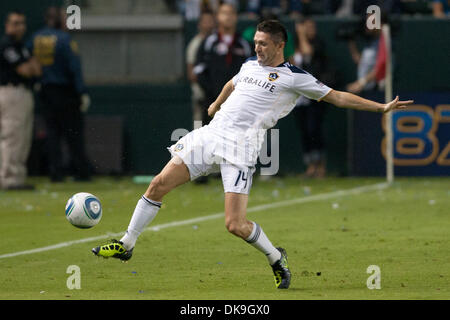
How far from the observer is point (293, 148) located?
19.5m

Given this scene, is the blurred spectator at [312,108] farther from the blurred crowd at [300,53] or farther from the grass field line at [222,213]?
the grass field line at [222,213]

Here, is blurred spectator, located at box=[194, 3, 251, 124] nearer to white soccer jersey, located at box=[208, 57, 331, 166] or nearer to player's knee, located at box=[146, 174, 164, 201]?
white soccer jersey, located at box=[208, 57, 331, 166]

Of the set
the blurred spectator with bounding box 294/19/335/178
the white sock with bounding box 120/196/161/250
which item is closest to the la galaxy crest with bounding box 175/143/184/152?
the white sock with bounding box 120/196/161/250

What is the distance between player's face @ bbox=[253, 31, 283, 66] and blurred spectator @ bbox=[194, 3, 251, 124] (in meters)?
8.42

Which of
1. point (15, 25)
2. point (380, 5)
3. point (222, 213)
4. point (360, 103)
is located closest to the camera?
point (360, 103)

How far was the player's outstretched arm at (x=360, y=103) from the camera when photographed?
8.11m

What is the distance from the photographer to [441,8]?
20.4m

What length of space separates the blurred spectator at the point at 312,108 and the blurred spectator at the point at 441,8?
9.23 feet

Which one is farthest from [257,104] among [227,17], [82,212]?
[227,17]

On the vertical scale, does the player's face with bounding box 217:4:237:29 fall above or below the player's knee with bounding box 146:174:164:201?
above

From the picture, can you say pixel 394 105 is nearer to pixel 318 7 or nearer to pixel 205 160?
pixel 205 160

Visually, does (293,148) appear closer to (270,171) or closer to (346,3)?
(270,171)

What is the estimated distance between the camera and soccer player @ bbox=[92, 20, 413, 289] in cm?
820

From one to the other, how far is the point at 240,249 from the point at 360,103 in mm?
2555
